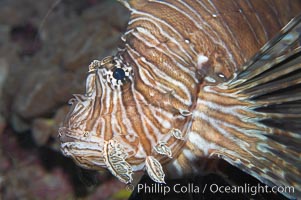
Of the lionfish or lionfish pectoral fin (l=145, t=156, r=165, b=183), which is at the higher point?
the lionfish

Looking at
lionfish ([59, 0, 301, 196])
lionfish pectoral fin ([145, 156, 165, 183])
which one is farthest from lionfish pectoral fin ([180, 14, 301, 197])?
lionfish pectoral fin ([145, 156, 165, 183])

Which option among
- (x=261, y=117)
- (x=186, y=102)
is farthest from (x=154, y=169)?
(x=261, y=117)

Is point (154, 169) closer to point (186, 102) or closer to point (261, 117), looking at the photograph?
point (186, 102)

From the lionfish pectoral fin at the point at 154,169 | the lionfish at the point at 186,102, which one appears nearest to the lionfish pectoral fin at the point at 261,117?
the lionfish at the point at 186,102

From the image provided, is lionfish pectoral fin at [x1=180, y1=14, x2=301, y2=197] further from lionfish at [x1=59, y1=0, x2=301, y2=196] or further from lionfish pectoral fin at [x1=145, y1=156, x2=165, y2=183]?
lionfish pectoral fin at [x1=145, y1=156, x2=165, y2=183]

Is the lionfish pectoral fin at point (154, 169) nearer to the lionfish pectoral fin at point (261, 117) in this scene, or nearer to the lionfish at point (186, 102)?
the lionfish at point (186, 102)

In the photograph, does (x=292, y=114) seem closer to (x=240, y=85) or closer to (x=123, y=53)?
(x=240, y=85)

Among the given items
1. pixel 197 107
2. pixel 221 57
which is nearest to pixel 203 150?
pixel 197 107
